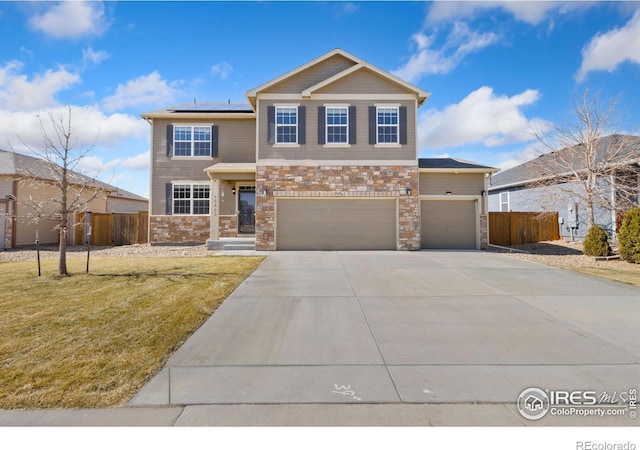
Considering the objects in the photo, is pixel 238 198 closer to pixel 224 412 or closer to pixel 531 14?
pixel 531 14

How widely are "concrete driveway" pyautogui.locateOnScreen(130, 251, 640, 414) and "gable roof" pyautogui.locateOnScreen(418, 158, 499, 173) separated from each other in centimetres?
793

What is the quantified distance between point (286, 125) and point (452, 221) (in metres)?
8.73

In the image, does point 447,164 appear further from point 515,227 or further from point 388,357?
point 388,357

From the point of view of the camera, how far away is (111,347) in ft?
14.0

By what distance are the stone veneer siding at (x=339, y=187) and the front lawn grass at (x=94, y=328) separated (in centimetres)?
549

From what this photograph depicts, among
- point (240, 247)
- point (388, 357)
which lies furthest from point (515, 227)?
point (388, 357)

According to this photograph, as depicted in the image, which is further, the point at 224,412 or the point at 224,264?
the point at 224,264

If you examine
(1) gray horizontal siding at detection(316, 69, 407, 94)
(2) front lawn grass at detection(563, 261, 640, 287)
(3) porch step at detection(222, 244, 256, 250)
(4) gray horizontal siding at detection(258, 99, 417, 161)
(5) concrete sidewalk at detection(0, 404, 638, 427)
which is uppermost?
(1) gray horizontal siding at detection(316, 69, 407, 94)

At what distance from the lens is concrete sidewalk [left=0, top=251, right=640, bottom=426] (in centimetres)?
294

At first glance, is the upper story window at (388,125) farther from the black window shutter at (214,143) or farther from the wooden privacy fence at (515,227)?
the black window shutter at (214,143)

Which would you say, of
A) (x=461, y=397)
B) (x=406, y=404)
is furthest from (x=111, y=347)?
(x=461, y=397)

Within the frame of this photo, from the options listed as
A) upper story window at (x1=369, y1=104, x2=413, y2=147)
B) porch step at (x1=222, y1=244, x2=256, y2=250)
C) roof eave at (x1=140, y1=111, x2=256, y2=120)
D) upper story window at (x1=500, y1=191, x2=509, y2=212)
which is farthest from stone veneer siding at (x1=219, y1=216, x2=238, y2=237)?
upper story window at (x1=500, y1=191, x2=509, y2=212)

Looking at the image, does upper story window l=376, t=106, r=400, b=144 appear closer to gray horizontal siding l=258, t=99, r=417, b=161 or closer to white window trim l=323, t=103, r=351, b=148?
gray horizontal siding l=258, t=99, r=417, b=161

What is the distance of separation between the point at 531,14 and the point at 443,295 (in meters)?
9.25
